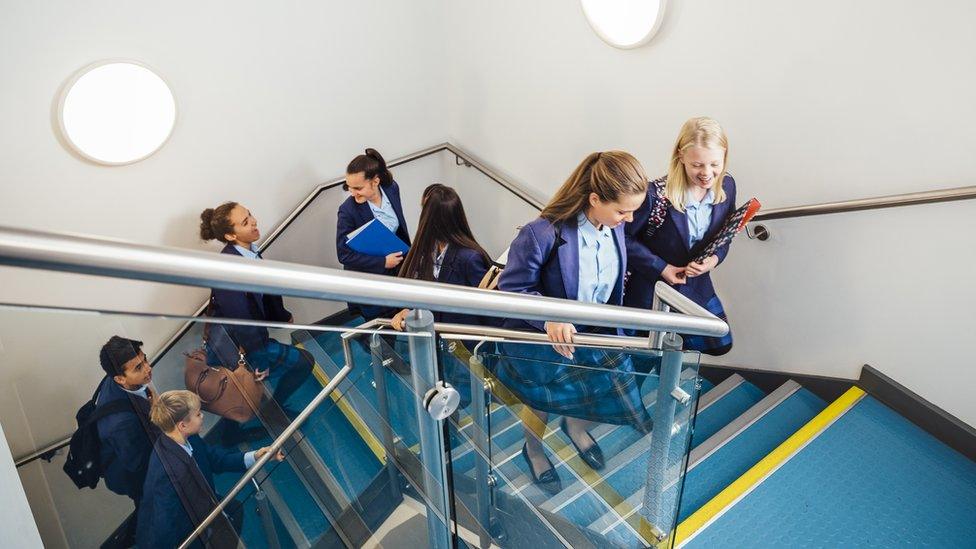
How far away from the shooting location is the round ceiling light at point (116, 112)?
3416 millimetres

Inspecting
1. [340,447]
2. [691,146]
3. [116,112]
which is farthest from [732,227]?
[116,112]

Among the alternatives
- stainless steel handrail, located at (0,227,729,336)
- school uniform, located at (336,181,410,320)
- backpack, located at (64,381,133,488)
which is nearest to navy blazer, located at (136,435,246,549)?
backpack, located at (64,381,133,488)

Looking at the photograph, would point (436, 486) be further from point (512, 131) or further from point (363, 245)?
point (512, 131)

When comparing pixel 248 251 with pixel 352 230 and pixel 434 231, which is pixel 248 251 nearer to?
pixel 352 230

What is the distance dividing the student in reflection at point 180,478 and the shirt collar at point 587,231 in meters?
1.63

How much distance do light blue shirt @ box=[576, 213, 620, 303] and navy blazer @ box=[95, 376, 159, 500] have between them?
1717 mm

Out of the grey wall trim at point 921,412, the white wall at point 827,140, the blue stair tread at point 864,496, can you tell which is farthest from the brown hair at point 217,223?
the grey wall trim at point 921,412

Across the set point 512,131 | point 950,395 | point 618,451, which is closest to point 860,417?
point 950,395

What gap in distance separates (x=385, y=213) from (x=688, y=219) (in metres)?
2.24

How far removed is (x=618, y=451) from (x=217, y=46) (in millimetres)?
3597

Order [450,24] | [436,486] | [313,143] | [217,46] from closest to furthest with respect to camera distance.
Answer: [436,486] < [217,46] < [313,143] < [450,24]

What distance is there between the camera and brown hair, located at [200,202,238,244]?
12.6 ft

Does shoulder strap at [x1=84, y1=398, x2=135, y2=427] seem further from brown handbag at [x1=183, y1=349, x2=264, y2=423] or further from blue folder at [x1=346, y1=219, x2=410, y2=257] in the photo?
blue folder at [x1=346, y1=219, x2=410, y2=257]

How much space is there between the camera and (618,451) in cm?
207
